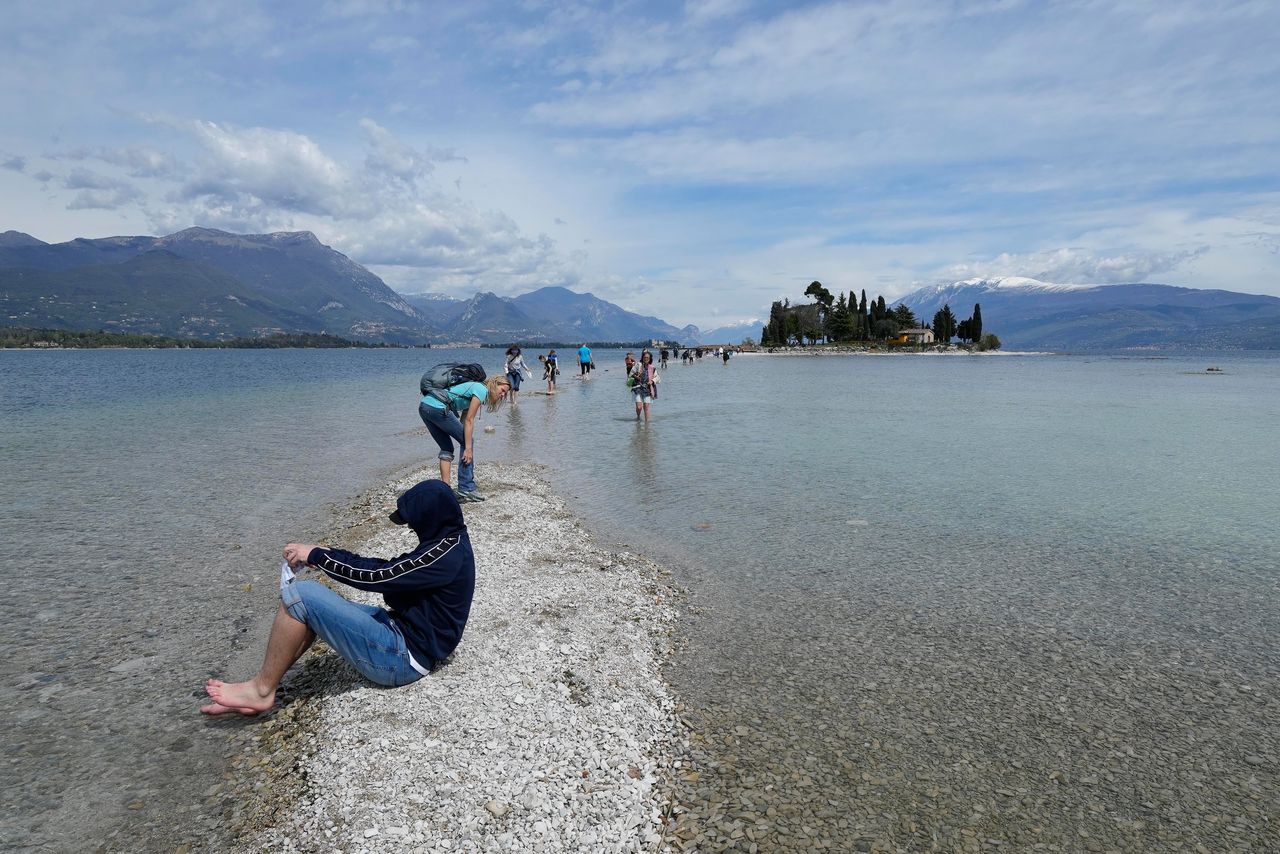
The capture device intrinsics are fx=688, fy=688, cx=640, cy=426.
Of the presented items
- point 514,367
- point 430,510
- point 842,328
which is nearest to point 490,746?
point 430,510

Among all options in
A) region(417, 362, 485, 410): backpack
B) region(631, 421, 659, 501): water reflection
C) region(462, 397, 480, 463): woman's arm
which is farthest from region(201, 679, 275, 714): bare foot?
region(631, 421, 659, 501): water reflection

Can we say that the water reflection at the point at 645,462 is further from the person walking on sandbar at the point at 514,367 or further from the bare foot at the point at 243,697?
the person walking on sandbar at the point at 514,367

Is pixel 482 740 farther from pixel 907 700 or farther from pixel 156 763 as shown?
pixel 907 700

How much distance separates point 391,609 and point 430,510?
119 cm

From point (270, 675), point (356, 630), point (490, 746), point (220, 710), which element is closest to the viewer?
point (490, 746)

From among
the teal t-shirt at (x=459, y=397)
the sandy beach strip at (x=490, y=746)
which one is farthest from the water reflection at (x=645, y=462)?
the sandy beach strip at (x=490, y=746)

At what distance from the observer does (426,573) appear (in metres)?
6.00

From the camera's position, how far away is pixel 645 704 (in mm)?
6508

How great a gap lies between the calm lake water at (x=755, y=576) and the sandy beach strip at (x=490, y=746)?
1.69 feet

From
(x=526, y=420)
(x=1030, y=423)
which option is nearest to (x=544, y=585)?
(x=526, y=420)

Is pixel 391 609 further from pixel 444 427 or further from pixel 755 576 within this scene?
pixel 444 427

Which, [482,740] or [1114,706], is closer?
[482,740]

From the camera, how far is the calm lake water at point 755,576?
6008 millimetres

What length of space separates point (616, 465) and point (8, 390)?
5497 cm
